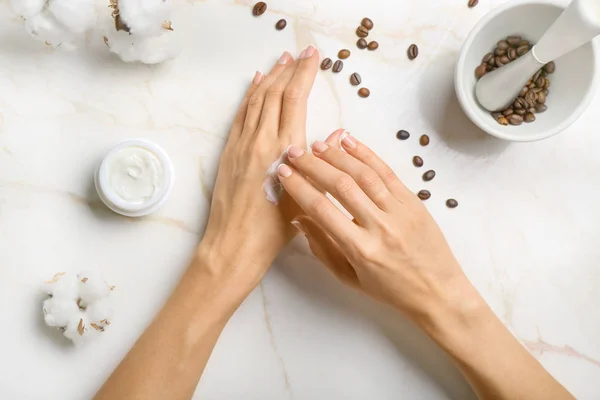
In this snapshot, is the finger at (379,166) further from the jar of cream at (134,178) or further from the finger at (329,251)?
the jar of cream at (134,178)

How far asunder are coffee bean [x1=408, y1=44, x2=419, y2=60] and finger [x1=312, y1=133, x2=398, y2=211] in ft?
1.00

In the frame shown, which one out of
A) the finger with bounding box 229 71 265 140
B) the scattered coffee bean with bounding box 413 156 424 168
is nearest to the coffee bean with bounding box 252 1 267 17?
the finger with bounding box 229 71 265 140

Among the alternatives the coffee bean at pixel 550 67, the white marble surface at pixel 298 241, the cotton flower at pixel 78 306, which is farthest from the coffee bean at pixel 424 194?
the cotton flower at pixel 78 306

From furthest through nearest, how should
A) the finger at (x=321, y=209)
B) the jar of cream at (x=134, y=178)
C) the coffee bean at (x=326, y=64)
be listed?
the coffee bean at (x=326, y=64) → the jar of cream at (x=134, y=178) → the finger at (x=321, y=209)

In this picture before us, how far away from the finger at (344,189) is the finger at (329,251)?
105 millimetres

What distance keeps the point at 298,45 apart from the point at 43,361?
2.78 feet

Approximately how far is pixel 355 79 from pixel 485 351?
606mm

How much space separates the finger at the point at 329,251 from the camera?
3.65ft

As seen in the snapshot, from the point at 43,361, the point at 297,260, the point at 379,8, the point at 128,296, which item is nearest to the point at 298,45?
the point at 379,8

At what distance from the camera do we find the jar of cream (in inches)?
43.8

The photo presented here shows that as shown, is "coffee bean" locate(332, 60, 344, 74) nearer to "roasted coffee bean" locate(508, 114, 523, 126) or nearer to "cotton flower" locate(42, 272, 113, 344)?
"roasted coffee bean" locate(508, 114, 523, 126)

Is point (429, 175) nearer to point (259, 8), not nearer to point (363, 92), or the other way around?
point (363, 92)

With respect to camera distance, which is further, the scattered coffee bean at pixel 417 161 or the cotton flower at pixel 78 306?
the scattered coffee bean at pixel 417 161

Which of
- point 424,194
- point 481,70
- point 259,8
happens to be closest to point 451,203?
point 424,194
